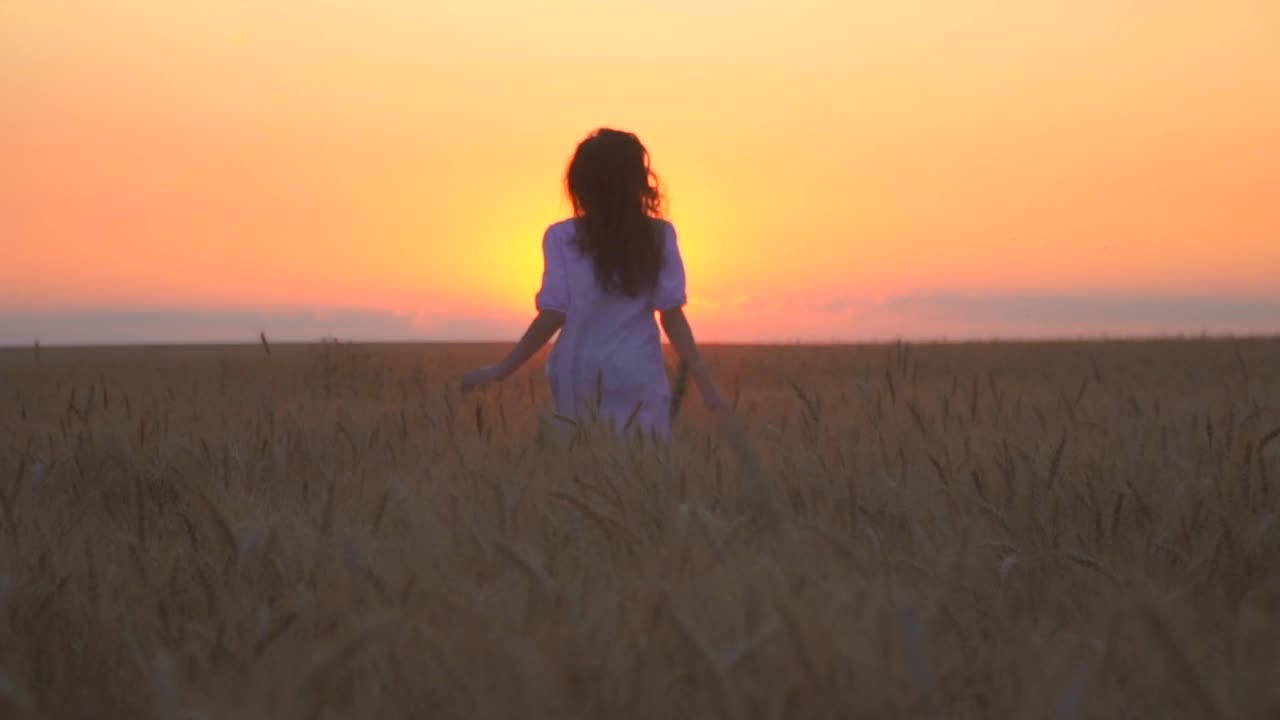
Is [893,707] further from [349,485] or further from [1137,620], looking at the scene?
[349,485]

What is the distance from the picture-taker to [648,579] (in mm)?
1807

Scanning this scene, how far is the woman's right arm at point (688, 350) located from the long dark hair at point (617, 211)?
15 centimetres

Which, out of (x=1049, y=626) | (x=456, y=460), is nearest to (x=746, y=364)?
(x=456, y=460)

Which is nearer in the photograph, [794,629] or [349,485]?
[794,629]

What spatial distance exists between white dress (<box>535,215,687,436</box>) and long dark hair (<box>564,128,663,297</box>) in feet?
0.23

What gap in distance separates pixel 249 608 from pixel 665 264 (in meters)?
2.92

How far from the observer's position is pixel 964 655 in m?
1.74

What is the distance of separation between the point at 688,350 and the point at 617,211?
1.84 ft

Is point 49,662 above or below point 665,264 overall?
below

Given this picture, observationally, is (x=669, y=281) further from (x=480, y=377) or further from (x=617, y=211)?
(x=480, y=377)

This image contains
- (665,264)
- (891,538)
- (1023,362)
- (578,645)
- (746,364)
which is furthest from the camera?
(746,364)

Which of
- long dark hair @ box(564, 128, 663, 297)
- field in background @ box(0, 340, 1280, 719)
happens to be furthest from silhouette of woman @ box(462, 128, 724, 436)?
field in background @ box(0, 340, 1280, 719)

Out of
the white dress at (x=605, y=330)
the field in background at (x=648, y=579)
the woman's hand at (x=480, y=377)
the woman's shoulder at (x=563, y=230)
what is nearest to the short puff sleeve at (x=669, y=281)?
the white dress at (x=605, y=330)

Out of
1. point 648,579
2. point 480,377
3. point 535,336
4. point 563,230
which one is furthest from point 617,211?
point 648,579
